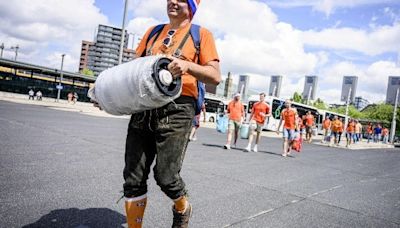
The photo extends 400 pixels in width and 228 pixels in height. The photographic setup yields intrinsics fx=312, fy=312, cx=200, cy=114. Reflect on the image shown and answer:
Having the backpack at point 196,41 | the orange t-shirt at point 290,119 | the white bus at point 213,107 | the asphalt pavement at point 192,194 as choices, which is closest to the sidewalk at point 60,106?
the white bus at point 213,107

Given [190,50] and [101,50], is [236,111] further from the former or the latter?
[101,50]

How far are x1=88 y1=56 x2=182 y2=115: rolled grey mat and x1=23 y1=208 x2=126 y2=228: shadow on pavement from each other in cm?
111

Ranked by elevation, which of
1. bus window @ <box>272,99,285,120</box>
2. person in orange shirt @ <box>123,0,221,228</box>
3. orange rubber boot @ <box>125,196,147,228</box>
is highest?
bus window @ <box>272,99,285,120</box>

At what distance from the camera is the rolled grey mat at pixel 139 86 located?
1880 millimetres

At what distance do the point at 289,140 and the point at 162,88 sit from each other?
30.7ft

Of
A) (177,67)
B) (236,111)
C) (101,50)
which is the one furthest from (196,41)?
(101,50)

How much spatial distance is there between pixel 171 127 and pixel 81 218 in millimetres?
1313

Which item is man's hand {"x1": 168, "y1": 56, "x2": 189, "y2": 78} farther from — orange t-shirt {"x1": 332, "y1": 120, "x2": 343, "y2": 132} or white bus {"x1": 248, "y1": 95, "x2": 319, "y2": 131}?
white bus {"x1": 248, "y1": 95, "x2": 319, "y2": 131}

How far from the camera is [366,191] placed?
18.1ft

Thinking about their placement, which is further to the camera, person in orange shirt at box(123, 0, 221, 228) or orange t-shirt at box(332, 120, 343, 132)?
orange t-shirt at box(332, 120, 343, 132)

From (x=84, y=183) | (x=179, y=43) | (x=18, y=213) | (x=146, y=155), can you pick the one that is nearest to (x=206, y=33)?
(x=179, y=43)

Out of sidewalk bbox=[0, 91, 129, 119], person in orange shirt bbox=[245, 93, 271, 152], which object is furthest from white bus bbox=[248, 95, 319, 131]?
person in orange shirt bbox=[245, 93, 271, 152]

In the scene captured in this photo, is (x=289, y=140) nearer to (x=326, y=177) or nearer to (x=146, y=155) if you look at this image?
(x=326, y=177)

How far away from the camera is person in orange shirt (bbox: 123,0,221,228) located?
2.15 m
